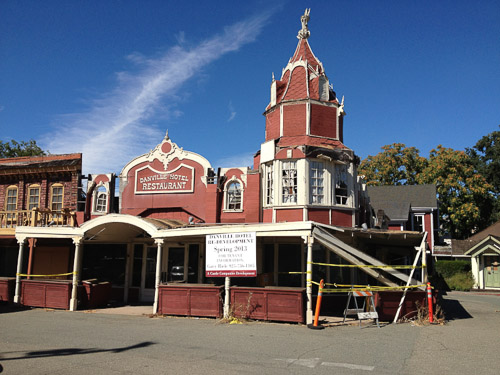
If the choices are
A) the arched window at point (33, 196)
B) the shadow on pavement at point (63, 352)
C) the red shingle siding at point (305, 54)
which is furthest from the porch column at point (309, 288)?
the arched window at point (33, 196)

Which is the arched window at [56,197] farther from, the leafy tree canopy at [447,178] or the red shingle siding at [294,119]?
the leafy tree canopy at [447,178]

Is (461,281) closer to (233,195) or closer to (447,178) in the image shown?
(447,178)

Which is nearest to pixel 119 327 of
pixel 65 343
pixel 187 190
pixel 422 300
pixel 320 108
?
pixel 65 343

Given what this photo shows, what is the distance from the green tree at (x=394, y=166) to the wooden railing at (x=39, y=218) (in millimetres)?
30970

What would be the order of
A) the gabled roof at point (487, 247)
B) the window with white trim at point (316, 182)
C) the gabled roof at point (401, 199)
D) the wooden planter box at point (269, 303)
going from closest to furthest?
1. the wooden planter box at point (269, 303)
2. the window with white trim at point (316, 182)
3. the gabled roof at point (487, 247)
4. the gabled roof at point (401, 199)

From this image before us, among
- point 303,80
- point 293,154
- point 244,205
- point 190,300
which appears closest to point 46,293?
point 190,300

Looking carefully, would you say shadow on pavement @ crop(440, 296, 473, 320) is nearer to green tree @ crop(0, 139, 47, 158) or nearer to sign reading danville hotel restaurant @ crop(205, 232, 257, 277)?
sign reading danville hotel restaurant @ crop(205, 232, 257, 277)

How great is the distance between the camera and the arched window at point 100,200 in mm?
19156

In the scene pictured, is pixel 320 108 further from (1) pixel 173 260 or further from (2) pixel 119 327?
(2) pixel 119 327

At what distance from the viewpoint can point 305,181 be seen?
52.9ft

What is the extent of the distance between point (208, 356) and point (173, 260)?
925 cm

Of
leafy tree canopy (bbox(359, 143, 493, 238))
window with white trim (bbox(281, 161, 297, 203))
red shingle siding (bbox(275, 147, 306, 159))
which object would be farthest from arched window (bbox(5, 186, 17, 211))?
leafy tree canopy (bbox(359, 143, 493, 238))

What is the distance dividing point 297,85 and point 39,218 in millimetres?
12758

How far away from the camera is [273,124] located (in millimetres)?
18250
